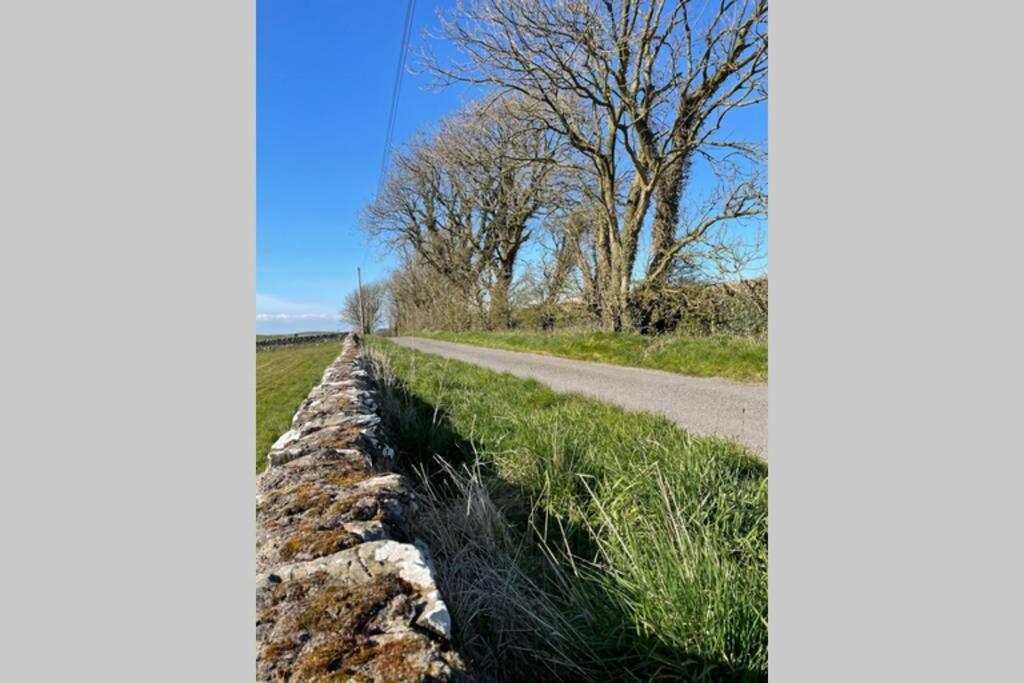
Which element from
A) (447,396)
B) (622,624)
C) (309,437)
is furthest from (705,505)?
(447,396)

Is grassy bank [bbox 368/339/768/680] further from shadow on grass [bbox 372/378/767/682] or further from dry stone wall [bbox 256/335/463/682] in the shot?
dry stone wall [bbox 256/335/463/682]

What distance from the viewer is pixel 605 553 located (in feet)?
7.30

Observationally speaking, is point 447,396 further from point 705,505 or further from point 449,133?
point 449,133

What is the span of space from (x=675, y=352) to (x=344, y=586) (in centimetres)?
857

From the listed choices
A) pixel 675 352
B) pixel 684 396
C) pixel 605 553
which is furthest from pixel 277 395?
pixel 605 553

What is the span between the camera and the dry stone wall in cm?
116

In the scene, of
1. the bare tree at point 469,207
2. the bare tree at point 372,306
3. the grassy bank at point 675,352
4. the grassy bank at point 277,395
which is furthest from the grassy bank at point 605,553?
the bare tree at point 372,306

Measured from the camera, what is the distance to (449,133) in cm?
2169

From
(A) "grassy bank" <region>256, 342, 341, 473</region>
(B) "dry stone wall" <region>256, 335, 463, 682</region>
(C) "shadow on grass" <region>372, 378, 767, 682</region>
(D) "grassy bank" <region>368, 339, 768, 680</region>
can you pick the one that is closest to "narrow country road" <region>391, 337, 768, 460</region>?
(D) "grassy bank" <region>368, 339, 768, 680</region>

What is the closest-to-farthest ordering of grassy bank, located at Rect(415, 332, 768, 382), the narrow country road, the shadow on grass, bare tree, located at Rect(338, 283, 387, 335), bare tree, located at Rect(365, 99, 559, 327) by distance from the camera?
1. the shadow on grass
2. the narrow country road
3. grassy bank, located at Rect(415, 332, 768, 382)
4. bare tree, located at Rect(365, 99, 559, 327)
5. bare tree, located at Rect(338, 283, 387, 335)

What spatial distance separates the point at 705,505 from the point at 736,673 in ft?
3.16

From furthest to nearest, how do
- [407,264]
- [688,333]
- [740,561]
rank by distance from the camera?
[407,264], [688,333], [740,561]

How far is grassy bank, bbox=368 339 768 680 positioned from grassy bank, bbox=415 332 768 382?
8.54 feet

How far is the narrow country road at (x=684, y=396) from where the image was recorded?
15.4 ft
